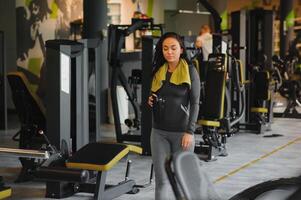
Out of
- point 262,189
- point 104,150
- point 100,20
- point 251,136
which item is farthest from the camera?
point 100,20

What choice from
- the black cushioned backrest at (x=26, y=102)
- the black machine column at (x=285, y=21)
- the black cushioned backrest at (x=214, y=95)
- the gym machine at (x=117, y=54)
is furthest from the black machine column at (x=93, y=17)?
the black machine column at (x=285, y=21)

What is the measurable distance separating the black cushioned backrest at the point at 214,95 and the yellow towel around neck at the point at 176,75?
325cm

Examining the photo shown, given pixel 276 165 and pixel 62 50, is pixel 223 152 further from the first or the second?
pixel 62 50

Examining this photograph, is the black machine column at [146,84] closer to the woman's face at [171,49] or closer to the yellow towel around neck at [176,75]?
the yellow towel around neck at [176,75]

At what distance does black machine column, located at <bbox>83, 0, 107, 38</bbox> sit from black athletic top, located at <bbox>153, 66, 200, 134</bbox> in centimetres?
617

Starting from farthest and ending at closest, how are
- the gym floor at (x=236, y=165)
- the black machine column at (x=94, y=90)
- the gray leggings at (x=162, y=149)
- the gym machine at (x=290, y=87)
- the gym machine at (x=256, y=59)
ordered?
the gym machine at (x=290, y=87)
the gym machine at (x=256, y=59)
the black machine column at (x=94, y=90)
the gym floor at (x=236, y=165)
the gray leggings at (x=162, y=149)

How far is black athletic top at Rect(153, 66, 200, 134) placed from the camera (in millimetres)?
Answer: 4277

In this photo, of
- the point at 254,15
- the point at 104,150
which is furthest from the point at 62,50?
the point at 254,15

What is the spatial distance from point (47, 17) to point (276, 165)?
20.7ft

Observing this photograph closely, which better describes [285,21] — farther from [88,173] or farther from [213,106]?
[88,173]

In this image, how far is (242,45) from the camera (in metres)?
9.64

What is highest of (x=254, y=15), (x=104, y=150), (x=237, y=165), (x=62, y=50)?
(x=254, y=15)

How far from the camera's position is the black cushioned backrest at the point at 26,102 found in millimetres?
6414

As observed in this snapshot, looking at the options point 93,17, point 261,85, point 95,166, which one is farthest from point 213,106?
point 93,17
